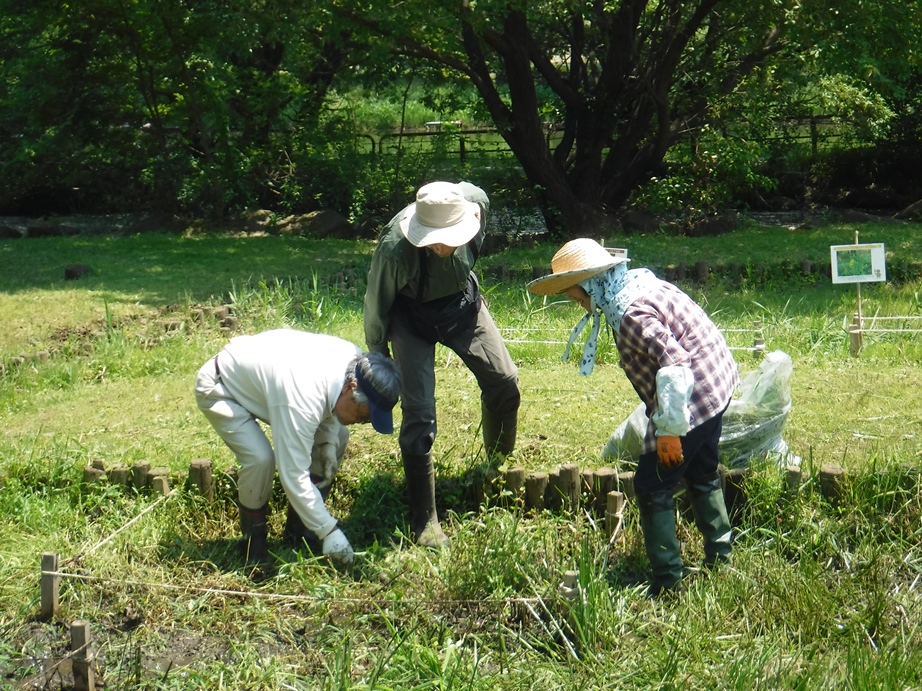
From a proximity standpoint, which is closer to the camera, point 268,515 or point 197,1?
point 268,515

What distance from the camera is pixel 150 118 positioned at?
60.5 feet

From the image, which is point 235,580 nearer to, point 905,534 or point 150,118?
point 905,534

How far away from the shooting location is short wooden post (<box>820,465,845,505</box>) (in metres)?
5.41

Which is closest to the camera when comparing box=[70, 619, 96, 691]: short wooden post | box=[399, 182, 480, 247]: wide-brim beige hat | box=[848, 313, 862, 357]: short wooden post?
box=[70, 619, 96, 691]: short wooden post

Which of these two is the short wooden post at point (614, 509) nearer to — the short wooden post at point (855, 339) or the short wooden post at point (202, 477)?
the short wooden post at point (202, 477)

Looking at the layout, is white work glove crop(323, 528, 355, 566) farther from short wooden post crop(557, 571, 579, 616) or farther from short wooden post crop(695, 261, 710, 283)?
short wooden post crop(695, 261, 710, 283)

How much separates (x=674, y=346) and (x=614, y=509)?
1207 millimetres

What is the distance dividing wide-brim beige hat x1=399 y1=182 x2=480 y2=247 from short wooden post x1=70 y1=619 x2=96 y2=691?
2253 mm

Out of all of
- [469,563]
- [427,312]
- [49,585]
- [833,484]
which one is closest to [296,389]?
[427,312]

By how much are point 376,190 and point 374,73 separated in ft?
6.48

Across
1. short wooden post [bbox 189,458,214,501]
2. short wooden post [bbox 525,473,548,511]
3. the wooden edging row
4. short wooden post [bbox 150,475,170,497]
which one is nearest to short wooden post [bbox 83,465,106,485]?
the wooden edging row

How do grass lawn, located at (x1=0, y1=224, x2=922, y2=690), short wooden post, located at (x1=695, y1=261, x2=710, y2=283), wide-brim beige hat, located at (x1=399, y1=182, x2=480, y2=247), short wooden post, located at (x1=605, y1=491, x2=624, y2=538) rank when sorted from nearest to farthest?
grass lawn, located at (x1=0, y1=224, x2=922, y2=690) < wide-brim beige hat, located at (x1=399, y1=182, x2=480, y2=247) < short wooden post, located at (x1=605, y1=491, x2=624, y2=538) < short wooden post, located at (x1=695, y1=261, x2=710, y2=283)

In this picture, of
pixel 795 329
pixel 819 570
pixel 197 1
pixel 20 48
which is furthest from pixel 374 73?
pixel 819 570

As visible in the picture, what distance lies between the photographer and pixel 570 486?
5.64m
